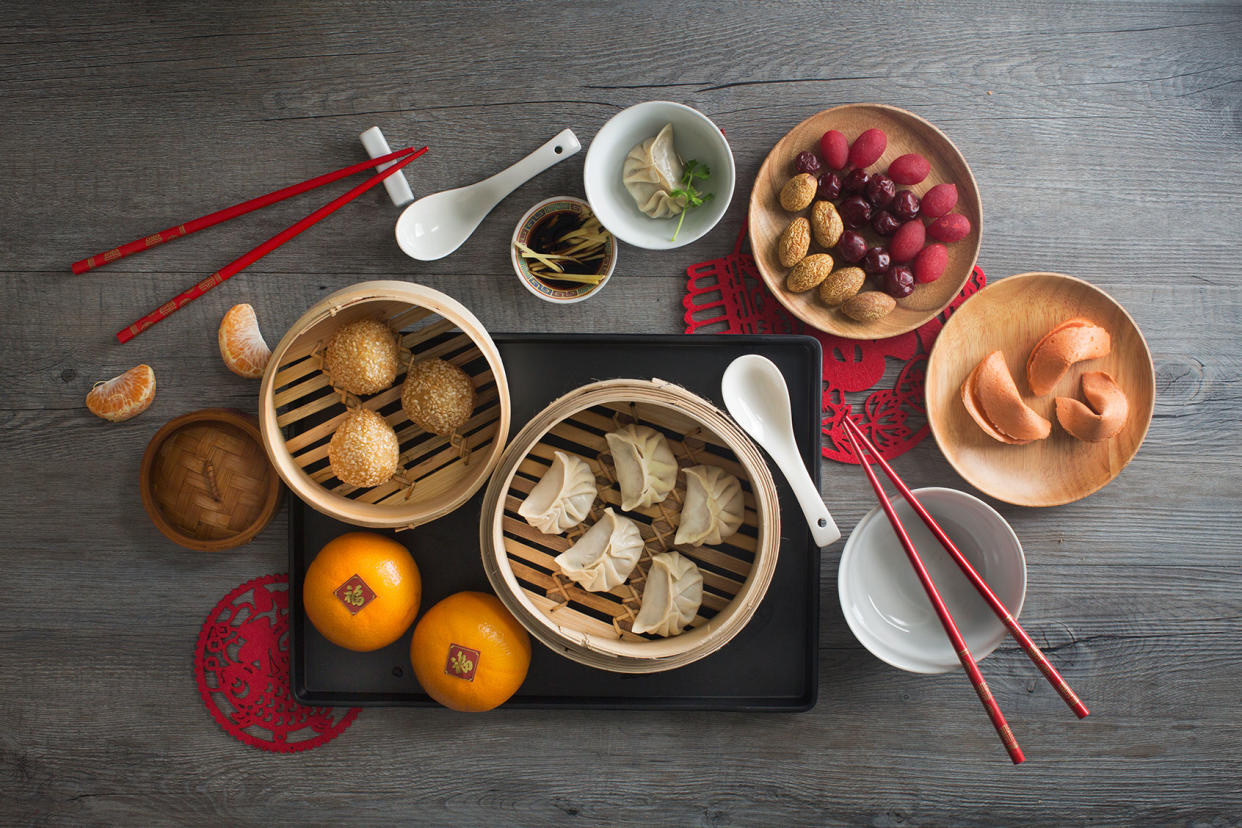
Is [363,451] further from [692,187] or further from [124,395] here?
[692,187]

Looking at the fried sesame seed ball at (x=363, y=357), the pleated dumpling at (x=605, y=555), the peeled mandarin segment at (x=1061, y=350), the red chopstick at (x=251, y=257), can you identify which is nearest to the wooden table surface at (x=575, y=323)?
the red chopstick at (x=251, y=257)

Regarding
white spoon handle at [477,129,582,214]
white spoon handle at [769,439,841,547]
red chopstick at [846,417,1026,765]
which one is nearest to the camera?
red chopstick at [846,417,1026,765]

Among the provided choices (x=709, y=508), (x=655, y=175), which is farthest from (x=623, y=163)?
(x=709, y=508)

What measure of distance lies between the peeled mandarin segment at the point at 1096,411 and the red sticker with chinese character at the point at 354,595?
1.19 m

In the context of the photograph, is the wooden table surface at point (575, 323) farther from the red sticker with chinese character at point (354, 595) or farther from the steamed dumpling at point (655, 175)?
the red sticker with chinese character at point (354, 595)

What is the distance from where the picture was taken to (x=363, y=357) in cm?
106

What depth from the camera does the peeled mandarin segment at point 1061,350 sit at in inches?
47.8

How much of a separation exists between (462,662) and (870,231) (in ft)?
3.24

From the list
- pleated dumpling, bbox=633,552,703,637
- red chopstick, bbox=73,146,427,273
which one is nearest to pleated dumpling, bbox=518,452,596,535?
pleated dumpling, bbox=633,552,703,637

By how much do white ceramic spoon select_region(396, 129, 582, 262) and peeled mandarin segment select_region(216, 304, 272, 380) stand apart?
30cm

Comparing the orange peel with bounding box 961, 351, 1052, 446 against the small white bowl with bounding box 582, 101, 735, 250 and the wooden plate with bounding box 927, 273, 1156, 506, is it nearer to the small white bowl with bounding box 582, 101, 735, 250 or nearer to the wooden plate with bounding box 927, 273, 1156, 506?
the wooden plate with bounding box 927, 273, 1156, 506

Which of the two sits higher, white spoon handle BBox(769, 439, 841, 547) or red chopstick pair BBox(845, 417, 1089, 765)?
white spoon handle BBox(769, 439, 841, 547)

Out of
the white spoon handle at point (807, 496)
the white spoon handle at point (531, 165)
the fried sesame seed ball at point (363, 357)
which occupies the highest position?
the white spoon handle at point (531, 165)

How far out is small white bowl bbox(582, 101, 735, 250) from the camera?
47.6 inches
